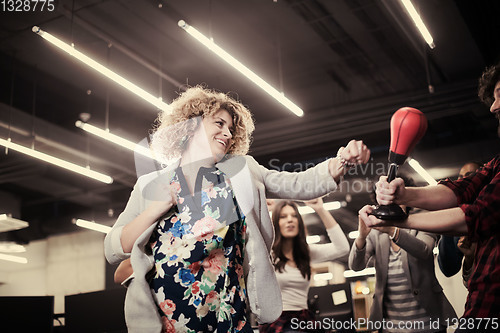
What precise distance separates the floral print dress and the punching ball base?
1.56 ft

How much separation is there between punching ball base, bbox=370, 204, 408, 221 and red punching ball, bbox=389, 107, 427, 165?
156 millimetres

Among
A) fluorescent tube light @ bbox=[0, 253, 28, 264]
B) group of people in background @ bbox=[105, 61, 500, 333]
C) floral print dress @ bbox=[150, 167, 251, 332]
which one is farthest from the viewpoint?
fluorescent tube light @ bbox=[0, 253, 28, 264]

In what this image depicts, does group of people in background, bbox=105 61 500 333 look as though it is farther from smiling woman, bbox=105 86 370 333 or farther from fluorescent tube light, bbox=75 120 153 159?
fluorescent tube light, bbox=75 120 153 159

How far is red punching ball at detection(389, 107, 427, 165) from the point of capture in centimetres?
166

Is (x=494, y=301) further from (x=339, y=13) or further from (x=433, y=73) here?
(x=433, y=73)

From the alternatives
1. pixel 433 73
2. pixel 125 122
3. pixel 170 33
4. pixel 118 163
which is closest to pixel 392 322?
pixel 170 33

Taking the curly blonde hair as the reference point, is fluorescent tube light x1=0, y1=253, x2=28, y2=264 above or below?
above

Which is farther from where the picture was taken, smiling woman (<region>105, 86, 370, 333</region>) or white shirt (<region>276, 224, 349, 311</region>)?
white shirt (<region>276, 224, 349, 311</region>)

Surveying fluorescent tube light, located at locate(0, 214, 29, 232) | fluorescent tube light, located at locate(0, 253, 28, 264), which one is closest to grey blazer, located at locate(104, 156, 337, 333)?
fluorescent tube light, located at locate(0, 214, 29, 232)

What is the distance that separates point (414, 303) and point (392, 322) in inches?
6.9

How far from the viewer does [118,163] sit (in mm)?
10117

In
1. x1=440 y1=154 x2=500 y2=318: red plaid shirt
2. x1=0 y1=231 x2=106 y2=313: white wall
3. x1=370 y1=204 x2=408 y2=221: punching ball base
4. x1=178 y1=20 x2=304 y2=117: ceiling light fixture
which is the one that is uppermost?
x1=178 y1=20 x2=304 y2=117: ceiling light fixture

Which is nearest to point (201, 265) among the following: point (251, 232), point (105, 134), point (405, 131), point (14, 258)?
point (251, 232)

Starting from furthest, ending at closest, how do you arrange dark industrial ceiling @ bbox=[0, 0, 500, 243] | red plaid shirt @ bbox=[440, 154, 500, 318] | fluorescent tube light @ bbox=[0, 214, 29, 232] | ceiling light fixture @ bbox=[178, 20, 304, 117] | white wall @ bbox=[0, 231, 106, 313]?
white wall @ bbox=[0, 231, 106, 313] < fluorescent tube light @ bbox=[0, 214, 29, 232] < dark industrial ceiling @ bbox=[0, 0, 500, 243] < ceiling light fixture @ bbox=[178, 20, 304, 117] < red plaid shirt @ bbox=[440, 154, 500, 318]
